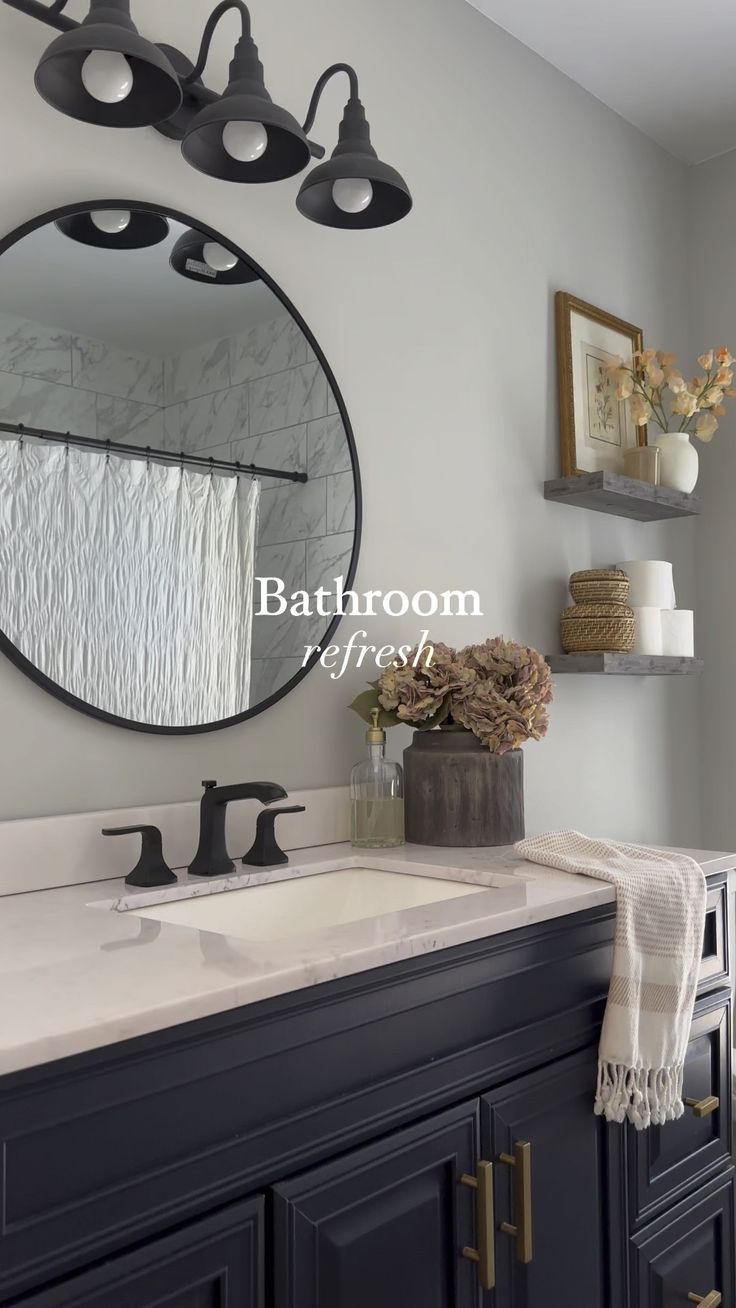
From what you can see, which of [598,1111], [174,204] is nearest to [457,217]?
[174,204]

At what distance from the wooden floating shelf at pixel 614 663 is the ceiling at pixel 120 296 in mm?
1002

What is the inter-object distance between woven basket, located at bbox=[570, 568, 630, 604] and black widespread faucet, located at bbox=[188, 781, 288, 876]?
1.10 metres

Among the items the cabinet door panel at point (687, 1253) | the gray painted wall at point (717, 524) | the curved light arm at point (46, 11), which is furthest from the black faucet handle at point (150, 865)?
the gray painted wall at point (717, 524)

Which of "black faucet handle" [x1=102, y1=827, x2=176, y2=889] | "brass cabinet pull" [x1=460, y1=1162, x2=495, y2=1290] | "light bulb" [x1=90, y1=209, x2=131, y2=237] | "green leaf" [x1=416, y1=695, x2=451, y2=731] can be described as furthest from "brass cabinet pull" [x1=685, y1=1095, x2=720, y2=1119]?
"light bulb" [x1=90, y1=209, x2=131, y2=237]

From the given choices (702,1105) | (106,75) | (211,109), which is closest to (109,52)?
(106,75)

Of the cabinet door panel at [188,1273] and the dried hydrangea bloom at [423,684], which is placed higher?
the dried hydrangea bloom at [423,684]

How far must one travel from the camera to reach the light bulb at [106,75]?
135 centimetres

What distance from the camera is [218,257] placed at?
68.8 inches

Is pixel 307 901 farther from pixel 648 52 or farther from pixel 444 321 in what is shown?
pixel 648 52

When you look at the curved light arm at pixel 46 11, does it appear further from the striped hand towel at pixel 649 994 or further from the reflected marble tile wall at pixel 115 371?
the striped hand towel at pixel 649 994

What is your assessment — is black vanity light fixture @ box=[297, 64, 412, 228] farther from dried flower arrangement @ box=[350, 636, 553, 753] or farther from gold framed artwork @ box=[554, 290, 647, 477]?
gold framed artwork @ box=[554, 290, 647, 477]

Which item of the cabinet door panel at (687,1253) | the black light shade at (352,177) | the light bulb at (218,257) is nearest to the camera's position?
the cabinet door panel at (687,1253)

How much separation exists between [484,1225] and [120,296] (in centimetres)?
135

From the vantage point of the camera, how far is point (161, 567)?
1.62m
